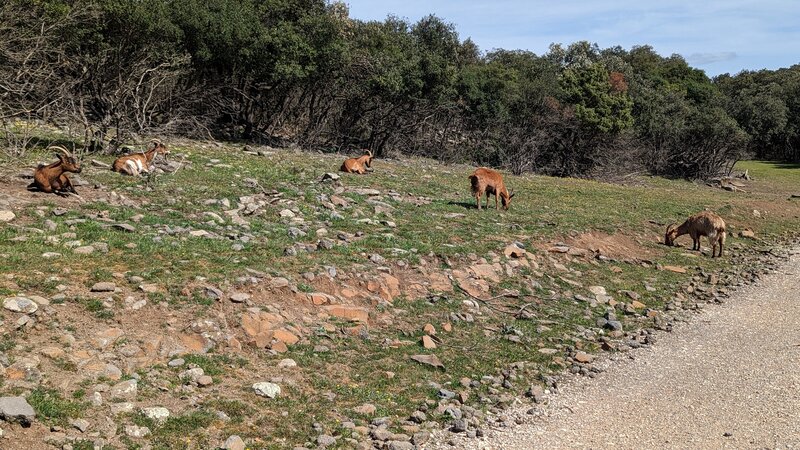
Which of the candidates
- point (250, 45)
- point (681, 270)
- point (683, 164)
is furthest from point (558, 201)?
point (683, 164)

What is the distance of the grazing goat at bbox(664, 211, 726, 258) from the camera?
55.1ft

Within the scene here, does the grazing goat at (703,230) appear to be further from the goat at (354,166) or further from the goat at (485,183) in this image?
the goat at (354,166)

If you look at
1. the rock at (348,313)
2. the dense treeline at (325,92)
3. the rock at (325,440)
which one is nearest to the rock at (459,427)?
the rock at (325,440)

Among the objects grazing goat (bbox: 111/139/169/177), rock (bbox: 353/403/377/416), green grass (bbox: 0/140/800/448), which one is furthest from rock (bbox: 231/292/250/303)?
grazing goat (bbox: 111/139/169/177)

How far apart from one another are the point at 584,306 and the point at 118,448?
335 inches

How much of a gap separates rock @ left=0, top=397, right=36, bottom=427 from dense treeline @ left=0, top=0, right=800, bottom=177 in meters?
9.69

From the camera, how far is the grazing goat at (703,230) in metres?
16.8

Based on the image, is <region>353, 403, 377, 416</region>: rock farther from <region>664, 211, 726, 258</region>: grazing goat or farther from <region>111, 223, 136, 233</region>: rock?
<region>664, 211, 726, 258</region>: grazing goat

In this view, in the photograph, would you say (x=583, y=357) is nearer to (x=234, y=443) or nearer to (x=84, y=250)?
(x=234, y=443)

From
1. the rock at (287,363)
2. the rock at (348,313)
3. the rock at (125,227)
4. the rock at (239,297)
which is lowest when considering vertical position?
the rock at (287,363)

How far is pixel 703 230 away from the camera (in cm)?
1708

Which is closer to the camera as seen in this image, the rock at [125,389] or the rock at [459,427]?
the rock at [125,389]

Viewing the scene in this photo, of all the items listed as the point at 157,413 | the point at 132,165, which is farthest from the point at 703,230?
the point at 157,413

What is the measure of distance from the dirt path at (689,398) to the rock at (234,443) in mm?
2372
